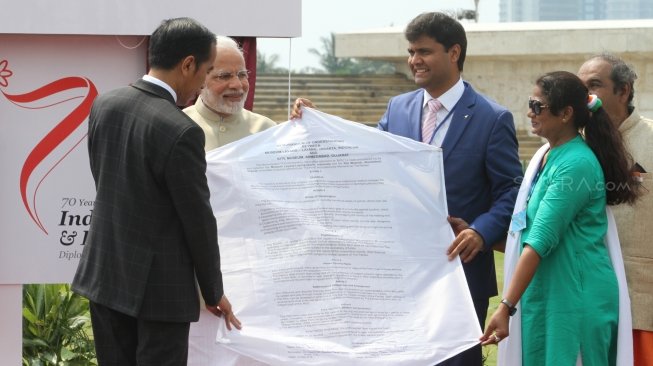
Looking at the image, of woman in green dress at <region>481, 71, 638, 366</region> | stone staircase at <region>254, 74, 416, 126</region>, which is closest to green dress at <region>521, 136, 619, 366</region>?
woman in green dress at <region>481, 71, 638, 366</region>

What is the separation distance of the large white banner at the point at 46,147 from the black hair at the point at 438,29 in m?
1.57

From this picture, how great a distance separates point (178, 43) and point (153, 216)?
24.0 inches

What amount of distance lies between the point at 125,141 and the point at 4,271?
2.06 m

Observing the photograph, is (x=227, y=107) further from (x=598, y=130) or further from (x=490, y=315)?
(x=490, y=315)

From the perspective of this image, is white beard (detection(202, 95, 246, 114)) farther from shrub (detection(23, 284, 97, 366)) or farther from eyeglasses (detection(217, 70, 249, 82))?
shrub (detection(23, 284, 97, 366))

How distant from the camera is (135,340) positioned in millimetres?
4363

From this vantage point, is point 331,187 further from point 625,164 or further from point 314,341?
point 625,164

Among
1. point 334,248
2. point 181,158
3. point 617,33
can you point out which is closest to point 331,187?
point 334,248

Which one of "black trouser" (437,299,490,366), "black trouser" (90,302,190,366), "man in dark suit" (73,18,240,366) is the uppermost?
"man in dark suit" (73,18,240,366)

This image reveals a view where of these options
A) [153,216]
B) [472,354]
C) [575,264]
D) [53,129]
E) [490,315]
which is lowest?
[490,315]

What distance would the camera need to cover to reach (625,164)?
4.64m

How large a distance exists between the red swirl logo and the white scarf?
7.71 ft

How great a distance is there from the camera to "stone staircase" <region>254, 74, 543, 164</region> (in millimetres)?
20484

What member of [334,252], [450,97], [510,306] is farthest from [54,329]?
[510,306]
